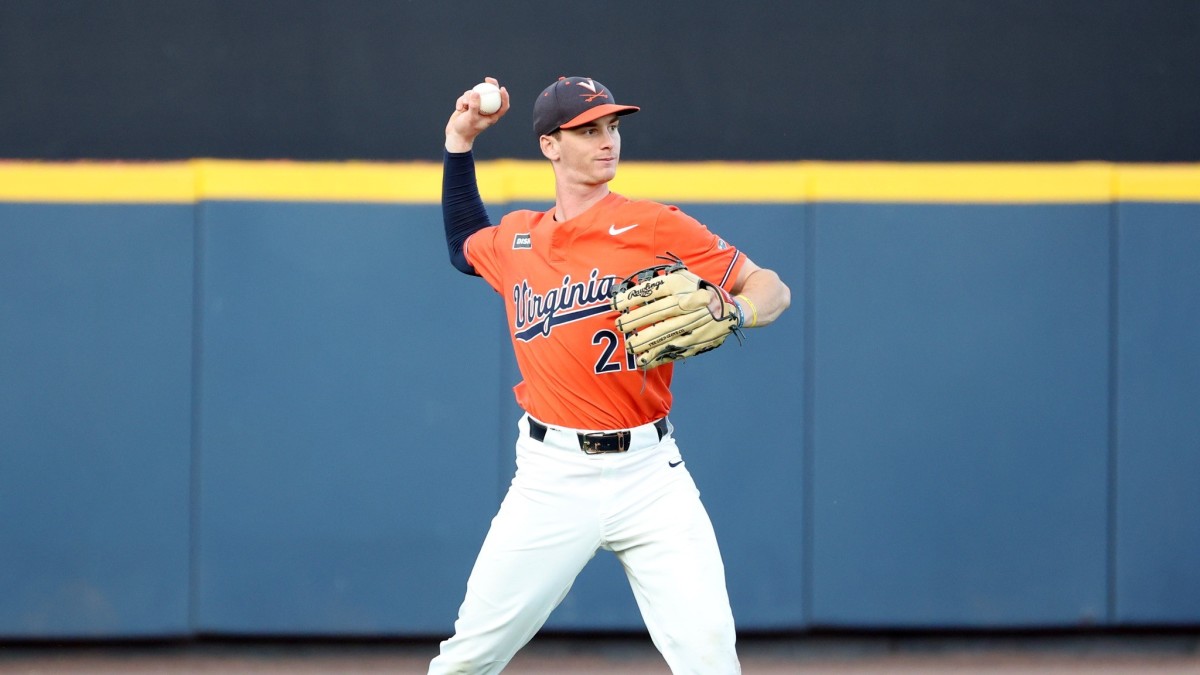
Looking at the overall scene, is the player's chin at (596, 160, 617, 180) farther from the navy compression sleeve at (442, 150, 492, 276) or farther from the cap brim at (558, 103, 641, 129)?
the navy compression sleeve at (442, 150, 492, 276)

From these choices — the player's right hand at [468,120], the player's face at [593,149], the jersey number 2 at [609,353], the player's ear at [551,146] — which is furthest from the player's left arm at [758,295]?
the player's right hand at [468,120]

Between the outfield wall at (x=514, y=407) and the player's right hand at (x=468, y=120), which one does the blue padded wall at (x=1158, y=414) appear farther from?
the player's right hand at (x=468, y=120)

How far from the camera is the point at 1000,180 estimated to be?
4332mm

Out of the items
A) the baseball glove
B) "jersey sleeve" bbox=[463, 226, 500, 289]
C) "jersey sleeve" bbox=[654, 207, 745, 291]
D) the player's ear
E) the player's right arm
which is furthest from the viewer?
the player's right arm

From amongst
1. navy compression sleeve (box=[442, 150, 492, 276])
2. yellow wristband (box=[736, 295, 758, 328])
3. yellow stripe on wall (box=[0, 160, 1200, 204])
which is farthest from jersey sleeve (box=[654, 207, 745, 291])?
yellow stripe on wall (box=[0, 160, 1200, 204])

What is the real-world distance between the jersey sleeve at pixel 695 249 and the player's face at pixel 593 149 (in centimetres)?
18

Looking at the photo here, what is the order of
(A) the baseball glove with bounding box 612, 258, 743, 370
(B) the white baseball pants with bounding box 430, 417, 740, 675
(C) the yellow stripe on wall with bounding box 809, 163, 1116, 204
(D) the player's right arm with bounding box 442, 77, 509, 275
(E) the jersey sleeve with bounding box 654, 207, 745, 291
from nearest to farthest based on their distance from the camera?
1. (A) the baseball glove with bounding box 612, 258, 743, 370
2. (B) the white baseball pants with bounding box 430, 417, 740, 675
3. (E) the jersey sleeve with bounding box 654, 207, 745, 291
4. (D) the player's right arm with bounding box 442, 77, 509, 275
5. (C) the yellow stripe on wall with bounding box 809, 163, 1116, 204

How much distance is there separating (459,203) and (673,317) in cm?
89

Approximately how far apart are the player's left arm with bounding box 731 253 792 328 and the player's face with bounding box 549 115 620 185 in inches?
15.5

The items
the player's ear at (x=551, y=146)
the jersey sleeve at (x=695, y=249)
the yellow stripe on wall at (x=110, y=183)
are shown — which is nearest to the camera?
the jersey sleeve at (x=695, y=249)

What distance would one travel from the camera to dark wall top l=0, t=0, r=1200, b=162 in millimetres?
4391

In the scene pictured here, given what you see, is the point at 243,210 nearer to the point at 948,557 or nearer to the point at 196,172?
the point at 196,172

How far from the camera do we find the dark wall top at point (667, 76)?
4.39 metres

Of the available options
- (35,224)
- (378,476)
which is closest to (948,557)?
(378,476)
